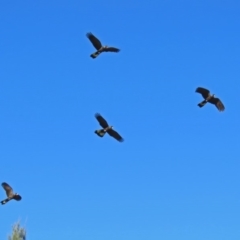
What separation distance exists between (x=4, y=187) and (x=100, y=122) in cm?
383

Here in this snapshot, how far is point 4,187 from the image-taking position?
56.7 feet

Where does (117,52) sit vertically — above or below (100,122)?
above

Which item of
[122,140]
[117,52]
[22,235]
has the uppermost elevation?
[117,52]

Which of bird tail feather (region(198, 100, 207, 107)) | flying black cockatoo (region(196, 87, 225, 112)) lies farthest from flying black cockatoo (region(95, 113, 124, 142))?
flying black cockatoo (region(196, 87, 225, 112))

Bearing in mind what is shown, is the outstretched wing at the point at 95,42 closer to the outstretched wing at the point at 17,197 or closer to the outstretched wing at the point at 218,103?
the outstretched wing at the point at 218,103

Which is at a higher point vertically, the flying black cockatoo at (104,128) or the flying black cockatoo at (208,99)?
the flying black cockatoo at (208,99)

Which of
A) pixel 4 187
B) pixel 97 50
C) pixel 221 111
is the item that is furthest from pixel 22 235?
pixel 221 111

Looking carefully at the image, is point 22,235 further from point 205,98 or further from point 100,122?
point 205,98

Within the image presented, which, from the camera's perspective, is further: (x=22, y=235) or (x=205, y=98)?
(x=22, y=235)

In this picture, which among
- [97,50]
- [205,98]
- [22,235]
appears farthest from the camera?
[22,235]

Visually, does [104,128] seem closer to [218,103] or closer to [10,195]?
[218,103]

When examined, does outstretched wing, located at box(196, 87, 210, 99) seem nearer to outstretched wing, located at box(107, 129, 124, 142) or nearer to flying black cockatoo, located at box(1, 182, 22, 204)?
outstretched wing, located at box(107, 129, 124, 142)

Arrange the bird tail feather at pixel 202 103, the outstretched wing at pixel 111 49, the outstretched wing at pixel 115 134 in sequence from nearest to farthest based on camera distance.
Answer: the bird tail feather at pixel 202 103
the outstretched wing at pixel 115 134
the outstretched wing at pixel 111 49

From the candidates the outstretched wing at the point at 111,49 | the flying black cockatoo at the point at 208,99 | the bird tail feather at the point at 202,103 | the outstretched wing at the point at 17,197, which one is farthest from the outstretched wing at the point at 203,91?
the outstretched wing at the point at 17,197
